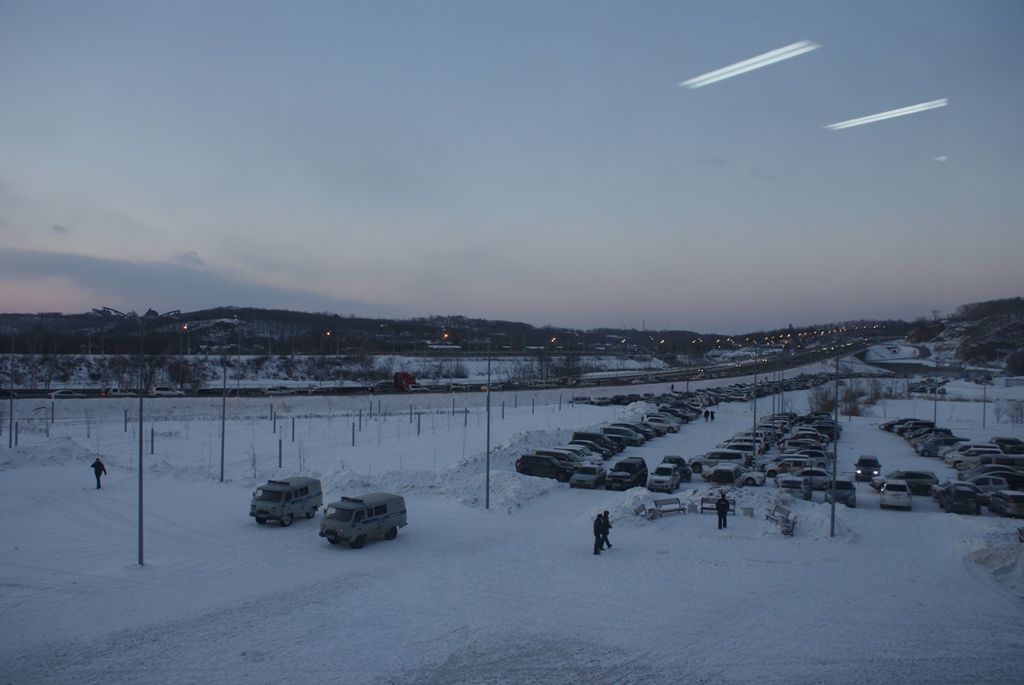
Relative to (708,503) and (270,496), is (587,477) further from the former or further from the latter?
(270,496)

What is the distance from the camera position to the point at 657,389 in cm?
7231

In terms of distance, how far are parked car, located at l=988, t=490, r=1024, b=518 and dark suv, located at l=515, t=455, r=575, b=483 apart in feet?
46.6

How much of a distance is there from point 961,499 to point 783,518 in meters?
7.20

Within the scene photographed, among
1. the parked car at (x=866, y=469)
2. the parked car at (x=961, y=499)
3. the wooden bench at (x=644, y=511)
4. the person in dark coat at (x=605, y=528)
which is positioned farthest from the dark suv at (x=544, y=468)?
the parked car at (x=961, y=499)

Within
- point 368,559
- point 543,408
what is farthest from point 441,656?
point 543,408

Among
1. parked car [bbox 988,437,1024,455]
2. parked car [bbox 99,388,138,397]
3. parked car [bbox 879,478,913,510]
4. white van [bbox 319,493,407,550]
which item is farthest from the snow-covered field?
parked car [bbox 99,388,138,397]

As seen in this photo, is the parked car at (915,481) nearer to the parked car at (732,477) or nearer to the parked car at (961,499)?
the parked car at (961,499)

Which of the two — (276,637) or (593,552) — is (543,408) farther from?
(276,637)

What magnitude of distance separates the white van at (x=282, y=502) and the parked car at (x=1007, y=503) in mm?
21560

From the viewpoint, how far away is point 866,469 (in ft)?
87.8

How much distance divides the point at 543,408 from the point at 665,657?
4435 cm

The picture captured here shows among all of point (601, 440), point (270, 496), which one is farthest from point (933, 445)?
point (270, 496)

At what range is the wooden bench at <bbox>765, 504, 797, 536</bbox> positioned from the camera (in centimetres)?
1742

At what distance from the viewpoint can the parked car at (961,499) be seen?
65.8ft
